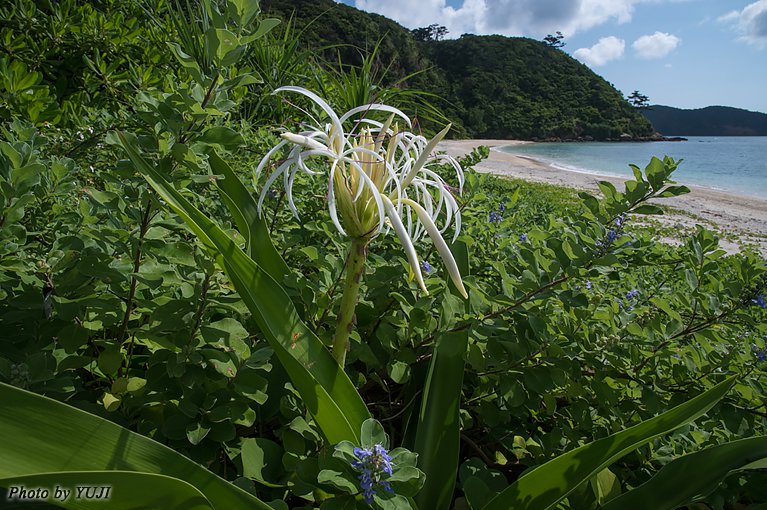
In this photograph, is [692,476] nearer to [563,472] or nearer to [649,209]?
[563,472]

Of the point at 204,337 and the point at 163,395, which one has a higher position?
the point at 204,337

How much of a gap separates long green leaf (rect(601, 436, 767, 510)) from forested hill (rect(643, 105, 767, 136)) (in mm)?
140082

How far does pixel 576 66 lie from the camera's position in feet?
269

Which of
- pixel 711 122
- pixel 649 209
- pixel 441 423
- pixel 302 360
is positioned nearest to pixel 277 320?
pixel 302 360

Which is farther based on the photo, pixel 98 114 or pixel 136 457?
pixel 98 114

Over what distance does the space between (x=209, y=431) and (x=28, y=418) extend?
318mm

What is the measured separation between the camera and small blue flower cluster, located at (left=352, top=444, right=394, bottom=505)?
627 millimetres

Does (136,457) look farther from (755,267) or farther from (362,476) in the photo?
(755,267)

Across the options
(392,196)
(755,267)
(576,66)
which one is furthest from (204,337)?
(576,66)

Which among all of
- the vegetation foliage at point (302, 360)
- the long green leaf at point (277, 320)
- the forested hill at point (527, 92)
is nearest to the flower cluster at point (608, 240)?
the vegetation foliage at point (302, 360)

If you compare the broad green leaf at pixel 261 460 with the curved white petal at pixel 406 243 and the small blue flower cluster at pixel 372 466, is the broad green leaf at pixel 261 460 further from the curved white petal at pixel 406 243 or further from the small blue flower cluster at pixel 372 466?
the curved white petal at pixel 406 243

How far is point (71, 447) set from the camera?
1.79 ft

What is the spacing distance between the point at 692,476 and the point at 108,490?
95 cm

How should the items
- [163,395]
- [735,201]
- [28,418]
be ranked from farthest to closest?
[735,201] → [163,395] → [28,418]
